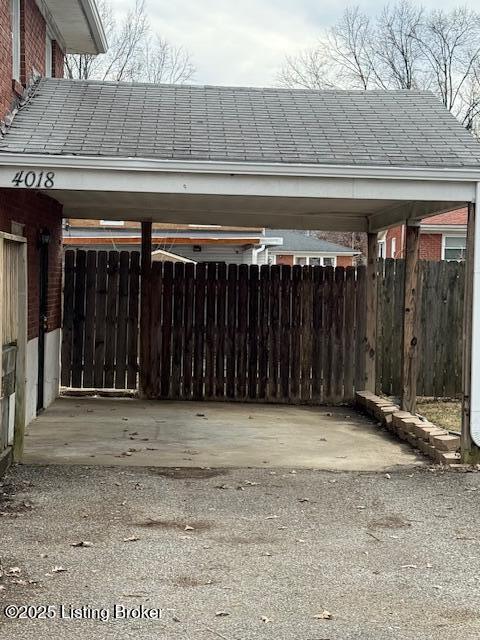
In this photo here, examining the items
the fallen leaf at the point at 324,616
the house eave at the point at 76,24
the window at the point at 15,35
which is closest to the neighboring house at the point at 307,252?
the house eave at the point at 76,24

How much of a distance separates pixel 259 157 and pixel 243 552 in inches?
162

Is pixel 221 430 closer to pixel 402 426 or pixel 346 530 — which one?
pixel 402 426

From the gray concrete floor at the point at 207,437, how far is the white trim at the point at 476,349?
0.67 meters

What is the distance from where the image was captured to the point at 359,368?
45.8ft

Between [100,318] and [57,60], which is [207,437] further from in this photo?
[57,60]

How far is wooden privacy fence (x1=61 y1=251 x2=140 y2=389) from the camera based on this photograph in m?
13.8

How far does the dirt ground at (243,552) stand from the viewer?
187 inches

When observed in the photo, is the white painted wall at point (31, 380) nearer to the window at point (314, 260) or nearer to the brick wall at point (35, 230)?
the brick wall at point (35, 230)

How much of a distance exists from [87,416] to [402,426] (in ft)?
13.1

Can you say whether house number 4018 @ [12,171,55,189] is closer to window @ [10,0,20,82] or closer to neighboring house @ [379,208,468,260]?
window @ [10,0,20,82]

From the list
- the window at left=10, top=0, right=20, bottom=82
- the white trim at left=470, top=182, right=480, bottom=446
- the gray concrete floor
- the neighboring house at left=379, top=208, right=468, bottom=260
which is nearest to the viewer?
the white trim at left=470, top=182, right=480, bottom=446

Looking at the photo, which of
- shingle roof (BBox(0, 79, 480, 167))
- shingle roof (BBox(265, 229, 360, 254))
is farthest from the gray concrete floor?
shingle roof (BBox(265, 229, 360, 254))

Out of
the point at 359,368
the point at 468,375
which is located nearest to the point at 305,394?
the point at 359,368

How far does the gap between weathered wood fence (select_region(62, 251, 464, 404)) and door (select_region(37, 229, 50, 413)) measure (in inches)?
65.2
